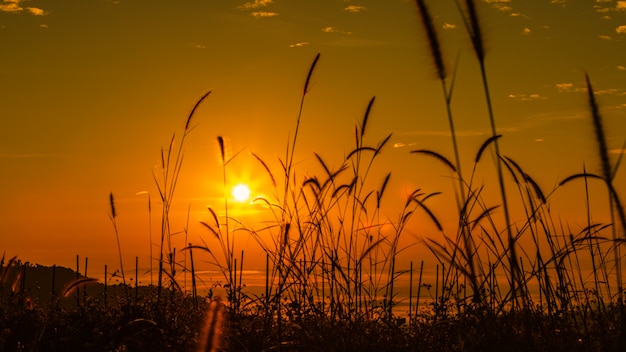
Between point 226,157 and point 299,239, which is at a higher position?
point 226,157

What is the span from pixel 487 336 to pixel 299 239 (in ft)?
5.83

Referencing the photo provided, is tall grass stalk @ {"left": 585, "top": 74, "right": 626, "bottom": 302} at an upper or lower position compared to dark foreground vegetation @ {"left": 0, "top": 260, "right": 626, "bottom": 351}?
upper

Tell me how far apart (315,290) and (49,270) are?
55.5 ft

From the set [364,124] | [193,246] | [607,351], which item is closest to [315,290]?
[193,246]

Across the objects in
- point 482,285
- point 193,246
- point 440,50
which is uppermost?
point 440,50

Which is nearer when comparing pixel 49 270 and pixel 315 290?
pixel 315 290

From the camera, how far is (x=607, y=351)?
356 cm

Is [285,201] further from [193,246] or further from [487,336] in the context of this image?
[487,336]

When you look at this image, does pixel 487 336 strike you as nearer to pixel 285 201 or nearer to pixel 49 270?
pixel 285 201

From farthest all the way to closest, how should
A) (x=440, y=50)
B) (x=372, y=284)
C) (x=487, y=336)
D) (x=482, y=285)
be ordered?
1. (x=372, y=284)
2. (x=482, y=285)
3. (x=487, y=336)
4. (x=440, y=50)

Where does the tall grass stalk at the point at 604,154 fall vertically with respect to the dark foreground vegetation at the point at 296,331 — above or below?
above

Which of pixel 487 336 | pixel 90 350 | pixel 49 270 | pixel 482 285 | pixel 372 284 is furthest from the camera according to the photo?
pixel 49 270

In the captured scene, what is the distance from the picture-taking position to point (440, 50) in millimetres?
3123

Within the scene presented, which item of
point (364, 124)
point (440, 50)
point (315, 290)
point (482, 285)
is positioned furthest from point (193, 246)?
point (440, 50)
